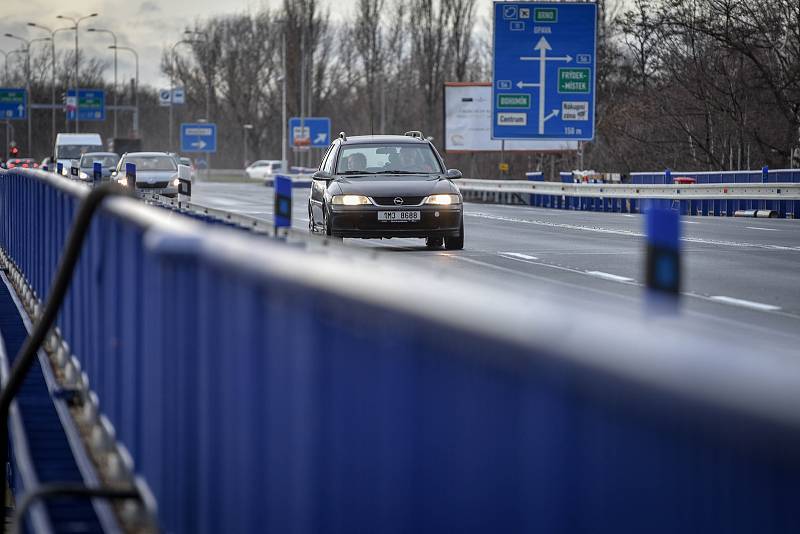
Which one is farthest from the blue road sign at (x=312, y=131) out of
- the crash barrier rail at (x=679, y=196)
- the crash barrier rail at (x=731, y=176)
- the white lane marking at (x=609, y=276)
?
the white lane marking at (x=609, y=276)

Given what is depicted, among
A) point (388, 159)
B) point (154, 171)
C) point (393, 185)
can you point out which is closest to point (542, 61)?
point (154, 171)

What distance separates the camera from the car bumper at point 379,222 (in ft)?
72.8

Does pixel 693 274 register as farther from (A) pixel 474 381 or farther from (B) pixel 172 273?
(A) pixel 474 381

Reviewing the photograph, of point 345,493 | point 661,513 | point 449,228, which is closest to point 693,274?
point 449,228

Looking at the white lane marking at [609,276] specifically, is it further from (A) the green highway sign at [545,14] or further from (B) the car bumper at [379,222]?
(A) the green highway sign at [545,14]

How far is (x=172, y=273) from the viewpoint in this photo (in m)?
5.24

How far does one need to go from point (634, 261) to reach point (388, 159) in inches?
160

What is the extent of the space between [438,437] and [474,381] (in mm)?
244

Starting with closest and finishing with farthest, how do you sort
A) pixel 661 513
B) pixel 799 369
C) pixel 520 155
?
1. pixel 799 369
2. pixel 661 513
3. pixel 520 155

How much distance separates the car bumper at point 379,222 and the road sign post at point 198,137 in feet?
357

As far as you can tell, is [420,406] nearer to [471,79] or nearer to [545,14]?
[545,14]

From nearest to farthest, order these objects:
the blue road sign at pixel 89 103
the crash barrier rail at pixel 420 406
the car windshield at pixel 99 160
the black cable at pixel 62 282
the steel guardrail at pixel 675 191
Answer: the crash barrier rail at pixel 420 406 < the black cable at pixel 62 282 < the steel guardrail at pixel 675 191 < the car windshield at pixel 99 160 < the blue road sign at pixel 89 103

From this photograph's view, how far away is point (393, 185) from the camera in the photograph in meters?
22.4

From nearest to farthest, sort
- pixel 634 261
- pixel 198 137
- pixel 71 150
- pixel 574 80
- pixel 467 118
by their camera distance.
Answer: pixel 634 261 < pixel 574 80 < pixel 467 118 < pixel 71 150 < pixel 198 137
